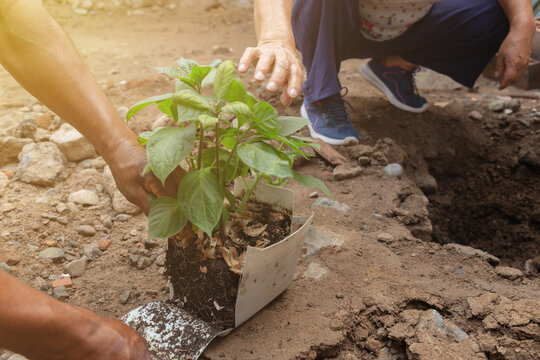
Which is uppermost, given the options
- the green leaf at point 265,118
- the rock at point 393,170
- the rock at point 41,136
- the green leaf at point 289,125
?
the green leaf at point 265,118

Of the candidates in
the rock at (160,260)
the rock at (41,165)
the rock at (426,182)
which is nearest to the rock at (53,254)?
the rock at (160,260)

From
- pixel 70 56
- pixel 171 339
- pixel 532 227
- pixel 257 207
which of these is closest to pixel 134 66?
pixel 70 56

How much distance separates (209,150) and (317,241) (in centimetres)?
70

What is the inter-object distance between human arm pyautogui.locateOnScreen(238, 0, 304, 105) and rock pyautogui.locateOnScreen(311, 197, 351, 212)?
0.65 m

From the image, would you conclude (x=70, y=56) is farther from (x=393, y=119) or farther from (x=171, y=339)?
(x=393, y=119)

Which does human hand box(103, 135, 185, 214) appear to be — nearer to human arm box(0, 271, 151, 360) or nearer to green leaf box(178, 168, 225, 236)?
green leaf box(178, 168, 225, 236)

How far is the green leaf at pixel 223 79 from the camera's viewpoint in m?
1.09

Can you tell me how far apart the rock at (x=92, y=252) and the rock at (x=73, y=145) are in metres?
0.65

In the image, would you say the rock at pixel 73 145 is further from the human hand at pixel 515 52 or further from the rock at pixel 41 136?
the human hand at pixel 515 52

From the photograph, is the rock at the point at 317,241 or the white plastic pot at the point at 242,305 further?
the rock at the point at 317,241

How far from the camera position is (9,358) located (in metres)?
1.26

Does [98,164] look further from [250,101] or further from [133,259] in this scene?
[250,101]

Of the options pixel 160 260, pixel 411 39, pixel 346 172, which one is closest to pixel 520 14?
pixel 411 39

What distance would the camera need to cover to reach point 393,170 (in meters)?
2.25
